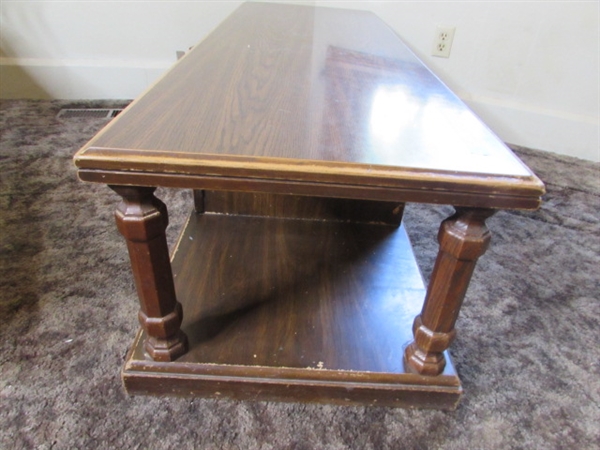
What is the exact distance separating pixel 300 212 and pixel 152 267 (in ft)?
A: 1.80

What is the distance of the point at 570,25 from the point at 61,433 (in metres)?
1.97

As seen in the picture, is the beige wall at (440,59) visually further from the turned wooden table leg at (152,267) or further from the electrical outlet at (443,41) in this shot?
the turned wooden table leg at (152,267)

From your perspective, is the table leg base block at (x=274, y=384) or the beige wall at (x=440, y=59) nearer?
the table leg base block at (x=274, y=384)

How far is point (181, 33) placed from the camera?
1929 millimetres

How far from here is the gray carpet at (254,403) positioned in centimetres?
69

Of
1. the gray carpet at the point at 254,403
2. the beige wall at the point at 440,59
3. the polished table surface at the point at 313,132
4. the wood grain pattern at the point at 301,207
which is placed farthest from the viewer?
the beige wall at the point at 440,59

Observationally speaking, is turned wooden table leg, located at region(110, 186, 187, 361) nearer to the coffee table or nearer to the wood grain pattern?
the coffee table

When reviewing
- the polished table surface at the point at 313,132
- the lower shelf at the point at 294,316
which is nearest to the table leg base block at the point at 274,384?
the lower shelf at the point at 294,316

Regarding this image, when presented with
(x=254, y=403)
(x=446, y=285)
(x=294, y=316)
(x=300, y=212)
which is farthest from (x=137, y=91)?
(x=446, y=285)

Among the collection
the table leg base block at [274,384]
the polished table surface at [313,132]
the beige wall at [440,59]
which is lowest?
the table leg base block at [274,384]

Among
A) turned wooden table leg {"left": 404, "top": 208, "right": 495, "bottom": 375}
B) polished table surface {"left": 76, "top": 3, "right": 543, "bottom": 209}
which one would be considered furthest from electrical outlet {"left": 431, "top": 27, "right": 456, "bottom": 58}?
turned wooden table leg {"left": 404, "top": 208, "right": 495, "bottom": 375}

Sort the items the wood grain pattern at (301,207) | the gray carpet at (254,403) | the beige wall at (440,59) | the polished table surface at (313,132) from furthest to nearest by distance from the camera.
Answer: the beige wall at (440,59)
the wood grain pattern at (301,207)
the gray carpet at (254,403)
the polished table surface at (313,132)

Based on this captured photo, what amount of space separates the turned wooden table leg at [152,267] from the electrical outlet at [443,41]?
1.59 meters

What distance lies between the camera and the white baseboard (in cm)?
176
